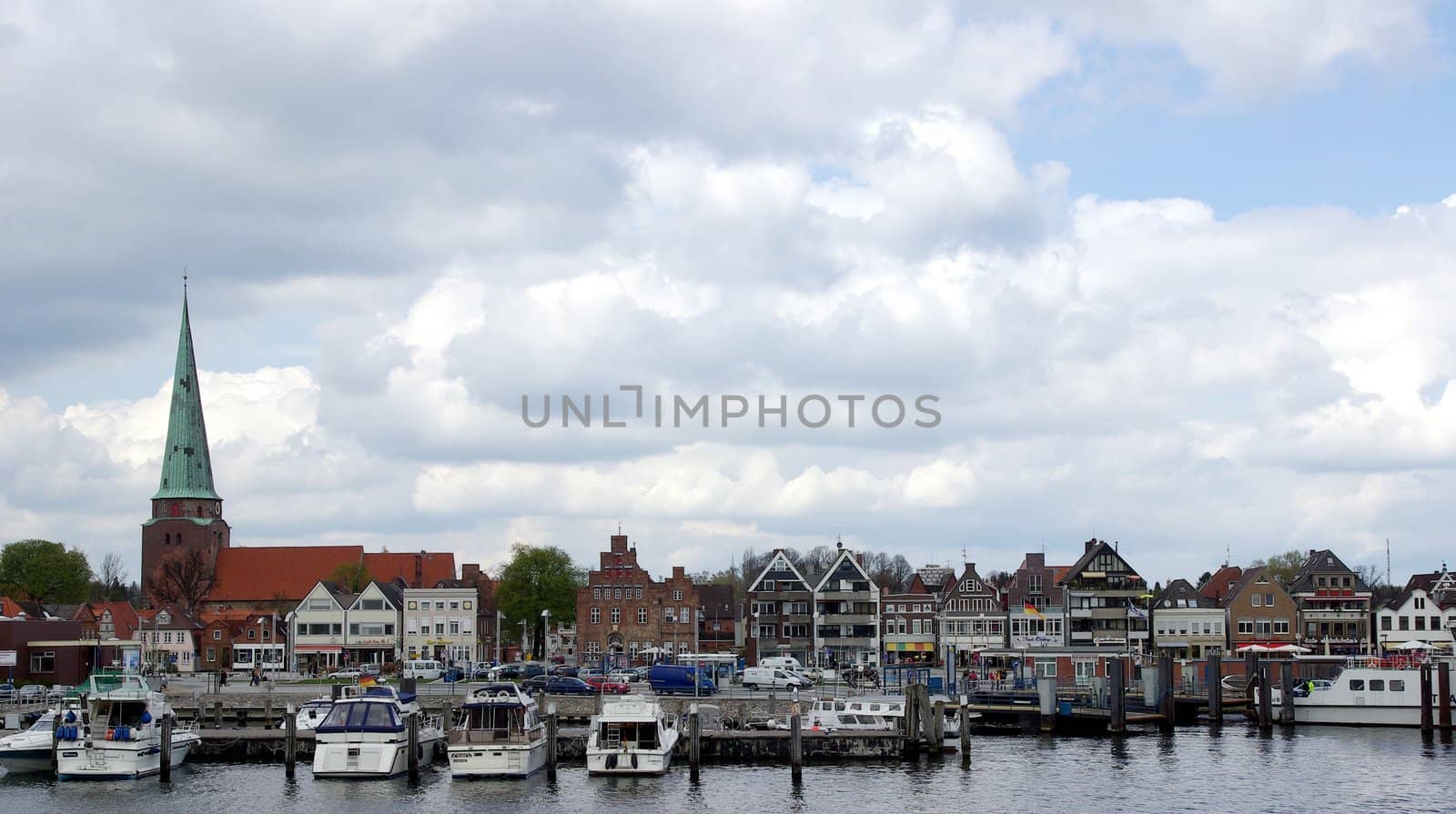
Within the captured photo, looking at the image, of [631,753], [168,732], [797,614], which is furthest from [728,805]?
[797,614]

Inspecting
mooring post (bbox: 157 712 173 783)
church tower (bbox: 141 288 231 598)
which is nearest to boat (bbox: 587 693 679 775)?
mooring post (bbox: 157 712 173 783)

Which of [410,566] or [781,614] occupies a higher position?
[410,566]

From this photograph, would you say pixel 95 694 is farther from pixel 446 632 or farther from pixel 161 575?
pixel 161 575

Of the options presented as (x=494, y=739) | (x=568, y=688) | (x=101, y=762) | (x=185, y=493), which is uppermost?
(x=185, y=493)

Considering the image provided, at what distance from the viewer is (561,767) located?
208ft

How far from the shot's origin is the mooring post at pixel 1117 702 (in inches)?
3039

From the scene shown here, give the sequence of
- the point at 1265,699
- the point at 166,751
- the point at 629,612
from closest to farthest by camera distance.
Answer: the point at 166,751, the point at 1265,699, the point at 629,612

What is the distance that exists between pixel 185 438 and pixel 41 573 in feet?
65.0

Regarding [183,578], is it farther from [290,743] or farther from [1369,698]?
[1369,698]

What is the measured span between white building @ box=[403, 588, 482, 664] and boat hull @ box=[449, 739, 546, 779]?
79.9 metres

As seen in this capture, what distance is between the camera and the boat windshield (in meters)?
59.2

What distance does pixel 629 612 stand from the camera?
428ft

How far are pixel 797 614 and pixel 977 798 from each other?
8304 cm

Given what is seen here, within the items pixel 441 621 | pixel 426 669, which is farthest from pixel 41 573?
pixel 426 669
